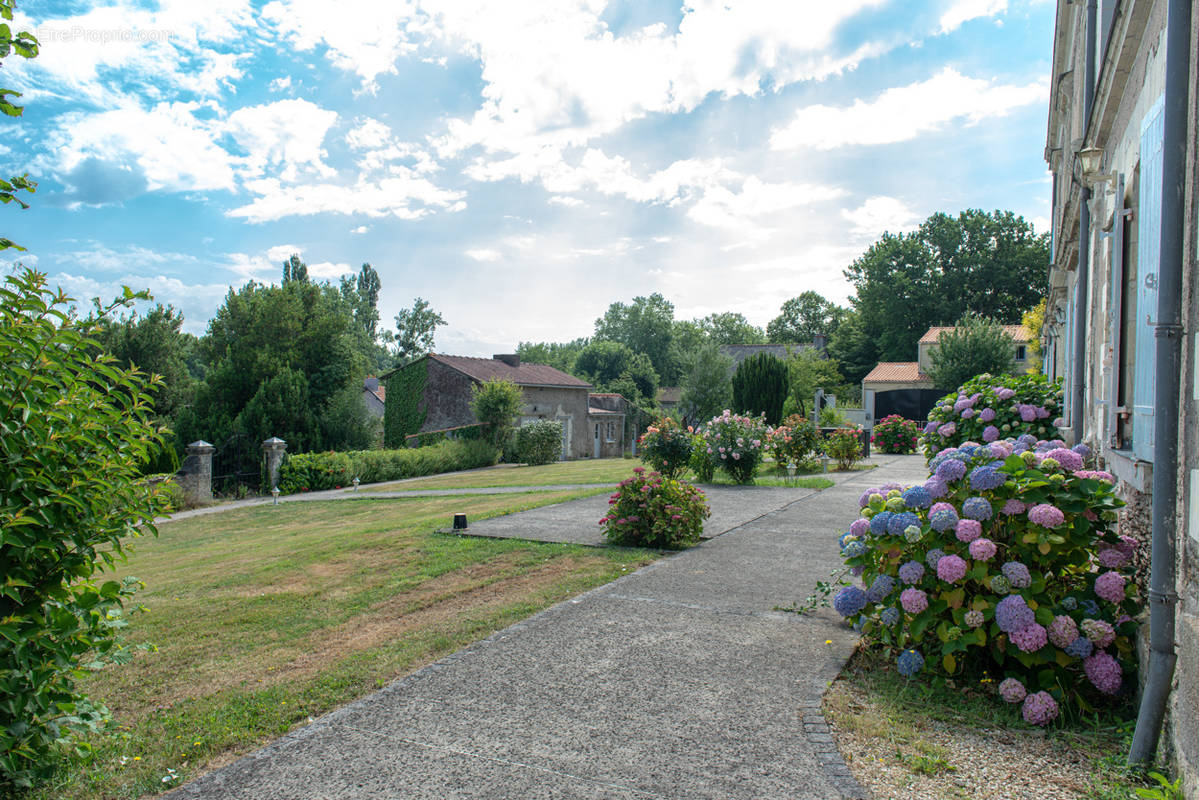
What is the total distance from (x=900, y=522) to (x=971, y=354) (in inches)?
1307

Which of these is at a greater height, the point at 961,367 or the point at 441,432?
the point at 961,367

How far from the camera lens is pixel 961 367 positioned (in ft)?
109

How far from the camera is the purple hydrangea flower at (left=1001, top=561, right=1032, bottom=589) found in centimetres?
352

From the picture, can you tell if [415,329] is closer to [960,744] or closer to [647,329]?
[647,329]

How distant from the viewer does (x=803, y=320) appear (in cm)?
8556

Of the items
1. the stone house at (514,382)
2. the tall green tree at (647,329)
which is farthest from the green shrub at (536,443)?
the tall green tree at (647,329)

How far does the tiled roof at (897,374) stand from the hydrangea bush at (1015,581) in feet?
156

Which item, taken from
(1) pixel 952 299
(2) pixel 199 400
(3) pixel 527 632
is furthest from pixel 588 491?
(1) pixel 952 299

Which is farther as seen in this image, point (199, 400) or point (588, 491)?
point (199, 400)

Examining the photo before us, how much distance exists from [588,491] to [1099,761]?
417 inches

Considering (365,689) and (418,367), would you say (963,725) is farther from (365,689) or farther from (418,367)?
(418,367)

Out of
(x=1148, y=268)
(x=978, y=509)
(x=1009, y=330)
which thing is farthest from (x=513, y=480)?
(x=1009, y=330)

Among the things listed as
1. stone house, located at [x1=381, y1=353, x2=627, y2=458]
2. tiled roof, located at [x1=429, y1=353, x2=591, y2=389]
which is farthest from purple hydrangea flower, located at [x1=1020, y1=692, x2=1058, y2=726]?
tiled roof, located at [x1=429, y1=353, x2=591, y2=389]

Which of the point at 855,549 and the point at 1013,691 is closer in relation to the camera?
the point at 1013,691
